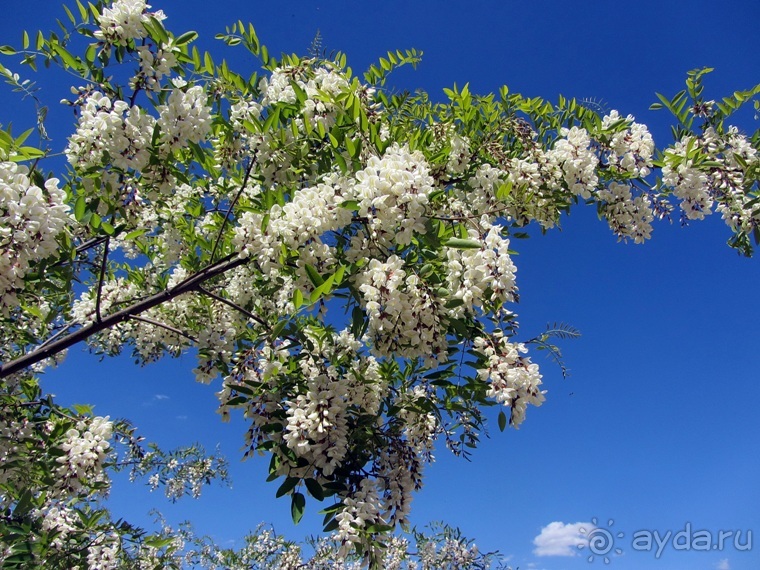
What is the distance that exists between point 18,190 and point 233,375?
1630mm

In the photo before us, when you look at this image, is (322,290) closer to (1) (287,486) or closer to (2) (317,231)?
(2) (317,231)

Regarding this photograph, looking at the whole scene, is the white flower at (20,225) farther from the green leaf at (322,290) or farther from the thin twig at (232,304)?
the green leaf at (322,290)

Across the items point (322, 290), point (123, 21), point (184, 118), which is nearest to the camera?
point (322, 290)

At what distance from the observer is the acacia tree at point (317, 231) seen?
9.30 feet

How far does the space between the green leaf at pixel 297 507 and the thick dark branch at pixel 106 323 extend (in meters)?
1.44

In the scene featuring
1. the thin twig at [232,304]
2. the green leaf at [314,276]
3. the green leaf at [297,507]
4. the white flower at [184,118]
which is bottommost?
the green leaf at [297,507]

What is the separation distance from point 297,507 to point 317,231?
1.62 m

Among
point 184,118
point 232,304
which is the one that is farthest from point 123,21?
point 232,304

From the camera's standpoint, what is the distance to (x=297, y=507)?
10.3ft

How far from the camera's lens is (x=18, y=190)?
8.36ft

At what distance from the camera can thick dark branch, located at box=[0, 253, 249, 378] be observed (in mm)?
3182

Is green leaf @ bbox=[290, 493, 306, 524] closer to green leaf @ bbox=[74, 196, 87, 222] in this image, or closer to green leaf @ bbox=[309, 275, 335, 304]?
green leaf @ bbox=[309, 275, 335, 304]

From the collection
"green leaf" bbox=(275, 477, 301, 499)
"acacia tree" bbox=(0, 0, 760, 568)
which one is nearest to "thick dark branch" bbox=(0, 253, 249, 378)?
"acacia tree" bbox=(0, 0, 760, 568)

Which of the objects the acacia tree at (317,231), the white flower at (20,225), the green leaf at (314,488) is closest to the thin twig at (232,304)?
the acacia tree at (317,231)
